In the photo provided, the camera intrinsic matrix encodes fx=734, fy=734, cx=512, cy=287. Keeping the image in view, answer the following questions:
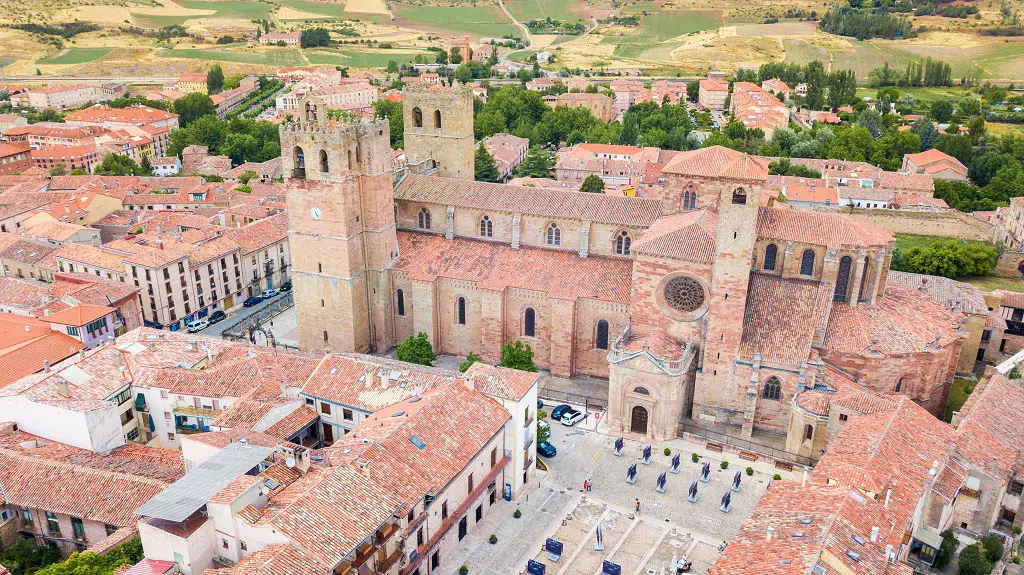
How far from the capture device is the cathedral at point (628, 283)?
44.2m

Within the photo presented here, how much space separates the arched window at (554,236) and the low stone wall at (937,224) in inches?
2065

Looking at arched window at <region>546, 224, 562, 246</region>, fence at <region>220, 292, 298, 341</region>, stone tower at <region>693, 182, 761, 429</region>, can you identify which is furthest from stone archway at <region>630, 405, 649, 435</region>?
fence at <region>220, 292, 298, 341</region>

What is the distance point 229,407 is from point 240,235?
33.0 metres

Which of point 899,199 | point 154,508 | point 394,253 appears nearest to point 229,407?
point 154,508

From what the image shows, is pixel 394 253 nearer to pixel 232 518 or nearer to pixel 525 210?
pixel 525 210

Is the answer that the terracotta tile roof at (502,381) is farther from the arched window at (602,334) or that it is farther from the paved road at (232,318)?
the paved road at (232,318)

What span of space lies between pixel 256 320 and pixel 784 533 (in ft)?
156

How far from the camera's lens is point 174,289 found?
62.2m

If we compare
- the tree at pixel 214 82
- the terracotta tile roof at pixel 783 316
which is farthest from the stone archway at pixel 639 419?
the tree at pixel 214 82

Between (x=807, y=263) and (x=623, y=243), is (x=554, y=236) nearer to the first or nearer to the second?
(x=623, y=243)

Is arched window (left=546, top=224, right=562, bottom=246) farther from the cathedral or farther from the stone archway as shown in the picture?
the stone archway

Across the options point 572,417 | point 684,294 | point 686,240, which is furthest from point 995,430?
point 572,417

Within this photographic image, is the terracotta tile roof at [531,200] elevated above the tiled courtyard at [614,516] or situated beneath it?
elevated above

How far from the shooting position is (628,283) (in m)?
50.4
